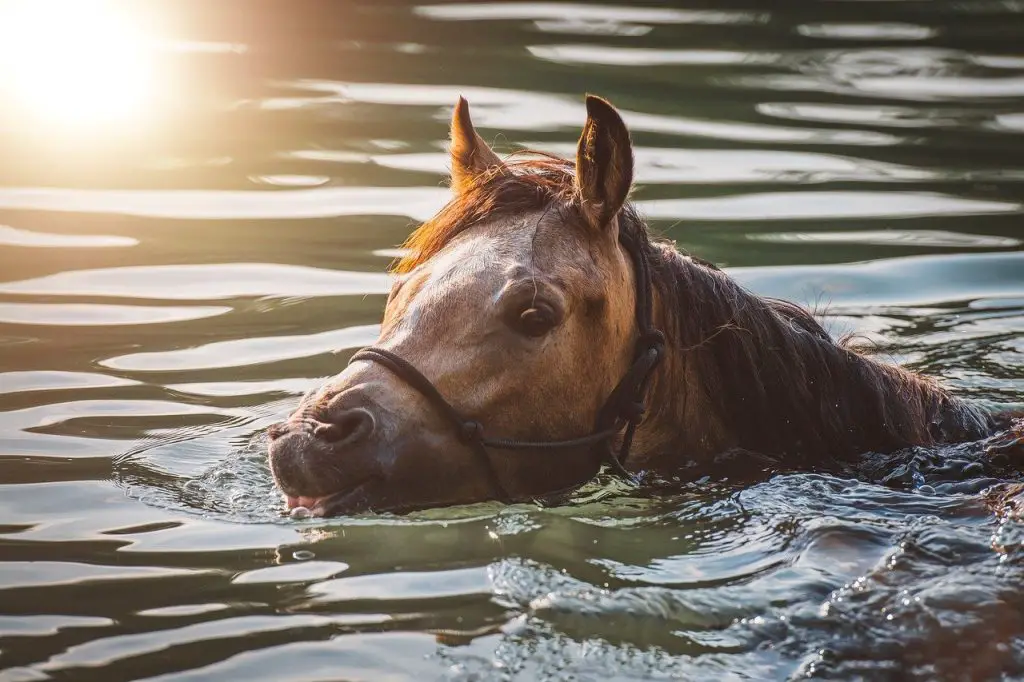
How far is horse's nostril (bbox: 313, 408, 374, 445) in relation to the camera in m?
4.89

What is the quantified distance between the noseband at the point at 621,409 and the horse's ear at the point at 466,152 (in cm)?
74

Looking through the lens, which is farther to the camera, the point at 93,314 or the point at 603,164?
the point at 93,314

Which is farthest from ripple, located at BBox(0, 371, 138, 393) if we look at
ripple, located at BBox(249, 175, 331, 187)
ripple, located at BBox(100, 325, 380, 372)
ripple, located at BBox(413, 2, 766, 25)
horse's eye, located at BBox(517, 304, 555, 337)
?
ripple, located at BBox(413, 2, 766, 25)

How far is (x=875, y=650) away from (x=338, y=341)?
15.5 feet

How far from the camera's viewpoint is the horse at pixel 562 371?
507cm

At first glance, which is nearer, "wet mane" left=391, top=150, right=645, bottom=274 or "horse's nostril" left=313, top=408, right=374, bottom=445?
"horse's nostril" left=313, top=408, right=374, bottom=445

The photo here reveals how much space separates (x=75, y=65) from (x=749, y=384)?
9754mm

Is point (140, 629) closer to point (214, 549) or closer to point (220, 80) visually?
point (214, 549)

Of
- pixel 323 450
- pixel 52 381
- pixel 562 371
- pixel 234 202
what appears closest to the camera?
pixel 323 450

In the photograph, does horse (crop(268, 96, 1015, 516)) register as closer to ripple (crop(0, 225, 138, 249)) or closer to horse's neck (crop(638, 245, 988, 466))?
horse's neck (crop(638, 245, 988, 466))

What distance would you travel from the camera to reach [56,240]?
10141 millimetres

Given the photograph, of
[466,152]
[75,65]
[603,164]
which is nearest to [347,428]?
[603,164]

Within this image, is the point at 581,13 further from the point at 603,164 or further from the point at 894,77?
the point at 603,164

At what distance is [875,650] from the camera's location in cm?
429
